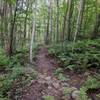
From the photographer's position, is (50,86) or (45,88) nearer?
(45,88)

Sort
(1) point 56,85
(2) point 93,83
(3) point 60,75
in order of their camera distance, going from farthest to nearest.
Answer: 1. (3) point 60,75
2. (1) point 56,85
3. (2) point 93,83

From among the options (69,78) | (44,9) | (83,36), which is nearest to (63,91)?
(69,78)

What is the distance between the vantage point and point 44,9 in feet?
70.9

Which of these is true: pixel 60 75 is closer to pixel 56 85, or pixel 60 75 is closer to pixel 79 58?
pixel 56 85

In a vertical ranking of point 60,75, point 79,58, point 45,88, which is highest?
point 79,58

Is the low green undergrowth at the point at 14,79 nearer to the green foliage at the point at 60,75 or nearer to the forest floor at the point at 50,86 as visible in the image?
the forest floor at the point at 50,86

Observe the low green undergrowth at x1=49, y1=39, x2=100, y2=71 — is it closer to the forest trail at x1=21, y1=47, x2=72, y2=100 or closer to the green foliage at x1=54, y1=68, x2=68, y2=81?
the green foliage at x1=54, y1=68, x2=68, y2=81

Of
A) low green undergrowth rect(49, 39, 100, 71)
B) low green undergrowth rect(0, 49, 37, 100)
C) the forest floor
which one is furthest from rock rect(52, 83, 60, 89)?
low green undergrowth rect(49, 39, 100, 71)

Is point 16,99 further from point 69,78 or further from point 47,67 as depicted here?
point 47,67

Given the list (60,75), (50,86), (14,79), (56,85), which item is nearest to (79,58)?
(60,75)

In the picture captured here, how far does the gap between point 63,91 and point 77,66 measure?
7.95ft

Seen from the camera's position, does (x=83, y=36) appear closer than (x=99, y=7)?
No

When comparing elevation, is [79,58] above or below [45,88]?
above

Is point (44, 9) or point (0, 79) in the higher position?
point (44, 9)
